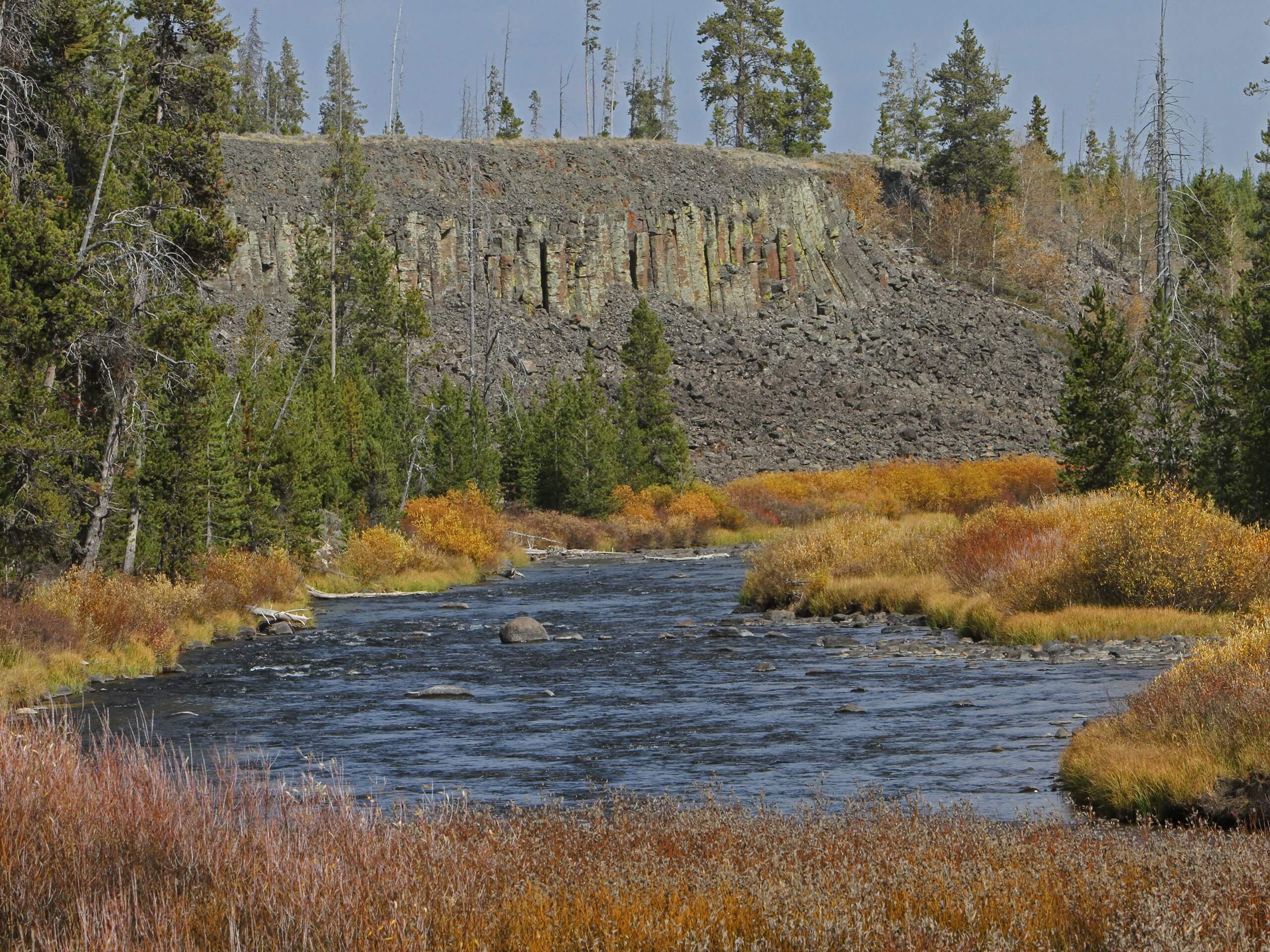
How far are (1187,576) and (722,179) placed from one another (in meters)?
84.1

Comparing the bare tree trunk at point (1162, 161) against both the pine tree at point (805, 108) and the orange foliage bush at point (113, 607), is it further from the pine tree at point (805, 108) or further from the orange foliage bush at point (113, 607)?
the pine tree at point (805, 108)

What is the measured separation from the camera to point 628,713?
19094 millimetres

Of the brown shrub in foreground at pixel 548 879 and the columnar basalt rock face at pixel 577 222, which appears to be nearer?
the brown shrub in foreground at pixel 548 879

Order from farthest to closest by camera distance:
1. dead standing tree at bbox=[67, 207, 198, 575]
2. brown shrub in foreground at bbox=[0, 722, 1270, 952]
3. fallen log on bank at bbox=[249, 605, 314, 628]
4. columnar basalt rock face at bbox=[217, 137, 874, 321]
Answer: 1. columnar basalt rock face at bbox=[217, 137, 874, 321]
2. fallen log on bank at bbox=[249, 605, 314, 628]
3. dead standing tree at bbox=[67, 207, 198, 575]
4. brown shrub in foreground at bbox=[0, 722, 1270, 952]

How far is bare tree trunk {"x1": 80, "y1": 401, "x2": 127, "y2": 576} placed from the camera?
81.7ft

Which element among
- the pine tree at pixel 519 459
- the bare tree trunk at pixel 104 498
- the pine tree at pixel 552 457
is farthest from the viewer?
the pine tree at pixel 519 459

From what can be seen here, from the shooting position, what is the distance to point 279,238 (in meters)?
85.5

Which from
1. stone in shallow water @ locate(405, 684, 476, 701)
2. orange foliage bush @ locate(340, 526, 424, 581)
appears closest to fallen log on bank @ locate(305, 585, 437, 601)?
orange foliage bush @ locate(340, 526, 424, 581)

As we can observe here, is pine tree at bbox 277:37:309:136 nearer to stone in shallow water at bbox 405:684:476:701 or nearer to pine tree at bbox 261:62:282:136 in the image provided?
pine tree at bbox 261:62:282:136

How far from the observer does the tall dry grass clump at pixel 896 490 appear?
6188cm

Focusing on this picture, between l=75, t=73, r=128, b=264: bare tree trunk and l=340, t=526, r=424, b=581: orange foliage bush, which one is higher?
l=75, t=73, r=128, b=264: bare tree trunk

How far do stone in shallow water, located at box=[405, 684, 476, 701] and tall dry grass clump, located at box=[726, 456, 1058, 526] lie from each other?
129ft

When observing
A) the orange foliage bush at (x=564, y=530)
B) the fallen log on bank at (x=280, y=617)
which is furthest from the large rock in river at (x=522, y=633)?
the orange foliage bush at (x=564, y=530)

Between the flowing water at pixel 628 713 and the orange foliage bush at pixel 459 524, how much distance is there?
15474mm
